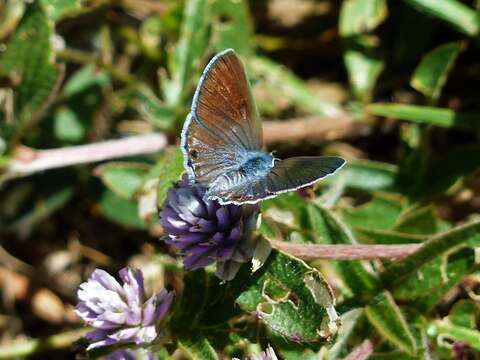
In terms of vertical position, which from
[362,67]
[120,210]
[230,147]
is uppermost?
[230,147]

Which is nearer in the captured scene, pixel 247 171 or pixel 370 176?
pixel 247 171

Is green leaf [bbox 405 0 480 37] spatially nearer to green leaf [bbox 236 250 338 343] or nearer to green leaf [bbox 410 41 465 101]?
green leaf [bbox 410 41 465 101]

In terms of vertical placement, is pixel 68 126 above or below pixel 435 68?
below

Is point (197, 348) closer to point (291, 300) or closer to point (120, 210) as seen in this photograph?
point (291, 300)

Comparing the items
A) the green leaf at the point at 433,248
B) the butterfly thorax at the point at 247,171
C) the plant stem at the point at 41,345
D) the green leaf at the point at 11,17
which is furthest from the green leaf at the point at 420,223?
the green leaf at the point at 11,17

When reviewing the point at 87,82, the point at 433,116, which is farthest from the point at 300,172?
the point at 87,82

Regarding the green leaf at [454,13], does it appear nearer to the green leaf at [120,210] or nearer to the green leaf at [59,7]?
the green leaf at [59,7]

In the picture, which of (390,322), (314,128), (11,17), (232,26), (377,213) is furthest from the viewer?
(232,26)

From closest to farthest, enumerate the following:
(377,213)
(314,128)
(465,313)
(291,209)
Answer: (465,313), (291,209), (377,213), (314,128)
